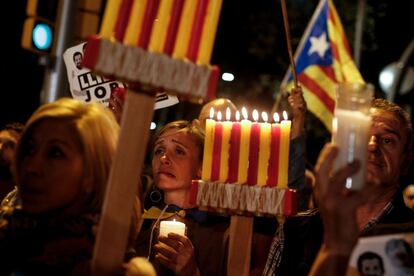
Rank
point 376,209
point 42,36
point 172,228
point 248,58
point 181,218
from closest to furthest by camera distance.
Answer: point 172,228, point 376,209, point 181,218, point 42,36, point 248,58

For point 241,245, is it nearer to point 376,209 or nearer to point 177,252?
point 177,252

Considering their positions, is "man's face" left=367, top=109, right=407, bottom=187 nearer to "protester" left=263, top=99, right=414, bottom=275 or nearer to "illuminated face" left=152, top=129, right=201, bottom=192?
"protester" left=263, top=99, right=414, bottom=275

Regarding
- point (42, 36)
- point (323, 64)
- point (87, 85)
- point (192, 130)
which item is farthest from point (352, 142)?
point (42, 36)

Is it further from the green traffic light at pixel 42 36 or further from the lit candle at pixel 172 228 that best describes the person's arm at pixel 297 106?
the green traffic light at pixel 42 36

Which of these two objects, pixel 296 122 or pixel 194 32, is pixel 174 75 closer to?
pixel 194 32

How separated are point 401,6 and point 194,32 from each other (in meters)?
25.4

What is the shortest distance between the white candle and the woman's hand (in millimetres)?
1550

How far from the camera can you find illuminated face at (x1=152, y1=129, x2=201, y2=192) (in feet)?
14.7

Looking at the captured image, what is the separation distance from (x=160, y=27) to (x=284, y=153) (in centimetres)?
103

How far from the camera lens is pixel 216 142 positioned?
3.42m

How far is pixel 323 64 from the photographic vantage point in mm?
9180

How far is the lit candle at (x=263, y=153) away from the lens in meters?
3.34

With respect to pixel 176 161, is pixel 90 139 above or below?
below

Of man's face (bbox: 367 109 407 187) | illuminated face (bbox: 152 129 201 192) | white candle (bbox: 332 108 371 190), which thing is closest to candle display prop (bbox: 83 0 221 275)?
white candle (bbox: 332 108 371 190)
